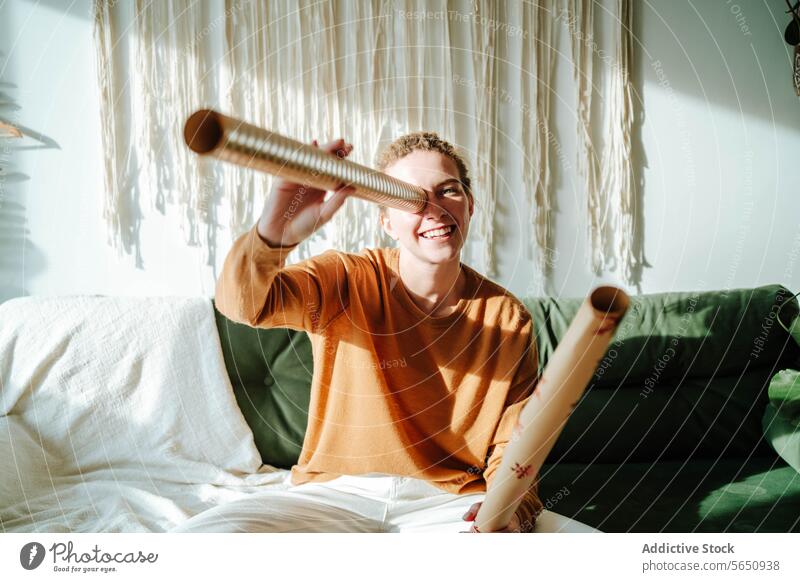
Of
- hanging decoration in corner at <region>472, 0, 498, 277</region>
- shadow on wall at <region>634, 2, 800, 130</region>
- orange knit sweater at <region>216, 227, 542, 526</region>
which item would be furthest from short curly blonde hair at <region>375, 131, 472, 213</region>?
shadow on wall at <region>634, 2, 800, 130</region>

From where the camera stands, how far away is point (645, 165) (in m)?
0.92

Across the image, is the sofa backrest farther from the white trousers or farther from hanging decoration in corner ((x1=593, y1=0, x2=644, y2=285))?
the white trousers

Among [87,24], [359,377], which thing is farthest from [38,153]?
[359,377]

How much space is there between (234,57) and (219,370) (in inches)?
19.0

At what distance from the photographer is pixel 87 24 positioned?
88cm

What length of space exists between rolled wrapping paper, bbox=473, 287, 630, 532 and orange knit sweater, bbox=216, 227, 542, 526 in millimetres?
226
